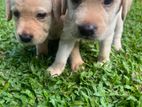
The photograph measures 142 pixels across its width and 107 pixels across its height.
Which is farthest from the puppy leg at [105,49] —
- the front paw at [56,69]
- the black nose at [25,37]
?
the black nose at [25,37]

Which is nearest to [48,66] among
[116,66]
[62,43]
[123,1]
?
[62,43]

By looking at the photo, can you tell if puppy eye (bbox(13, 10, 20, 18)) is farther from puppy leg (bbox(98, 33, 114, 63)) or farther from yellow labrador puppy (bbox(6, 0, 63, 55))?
puppy leg (bbox(98, 33, 114, 63))

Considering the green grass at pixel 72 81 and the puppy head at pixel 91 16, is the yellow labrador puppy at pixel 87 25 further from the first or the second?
the green grass at pixel 72 81

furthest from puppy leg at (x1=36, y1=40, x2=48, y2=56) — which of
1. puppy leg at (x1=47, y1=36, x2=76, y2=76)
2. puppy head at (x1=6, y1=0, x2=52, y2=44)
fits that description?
puppy head at (x1=6, y1=0, x2=52, y2=44)

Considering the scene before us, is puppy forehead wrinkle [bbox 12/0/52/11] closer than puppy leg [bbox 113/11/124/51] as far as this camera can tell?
Yes

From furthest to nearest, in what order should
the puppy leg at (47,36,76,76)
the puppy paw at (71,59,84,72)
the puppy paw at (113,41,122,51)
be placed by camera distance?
the puppy paw at (113,41,122,51) < the puppy paw at (71,59,84,72) < the puppy leg at (47,36,76,76)

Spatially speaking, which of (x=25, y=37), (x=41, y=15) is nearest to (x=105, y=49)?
(x=41, y=15)
